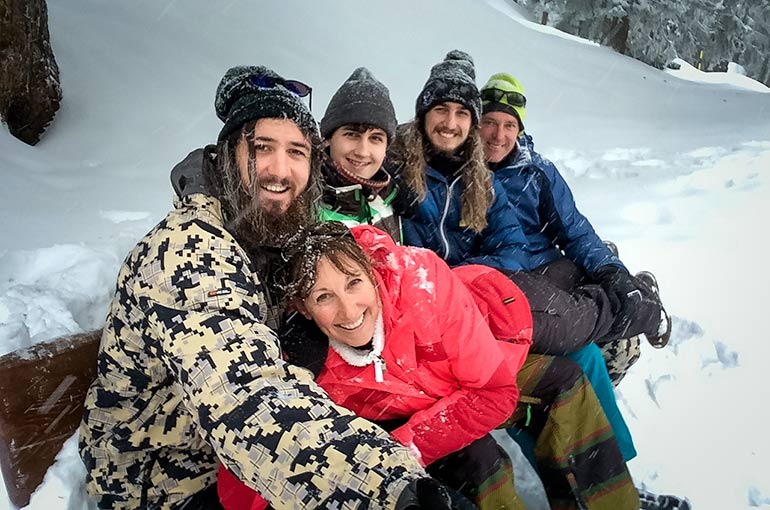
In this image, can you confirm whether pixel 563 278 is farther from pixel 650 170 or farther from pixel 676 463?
pixel 650 170

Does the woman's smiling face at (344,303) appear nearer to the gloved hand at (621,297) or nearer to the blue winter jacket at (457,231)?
the blue winter jacket at (457,231)

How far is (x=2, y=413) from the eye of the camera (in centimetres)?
214

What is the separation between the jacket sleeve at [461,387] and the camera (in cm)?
235

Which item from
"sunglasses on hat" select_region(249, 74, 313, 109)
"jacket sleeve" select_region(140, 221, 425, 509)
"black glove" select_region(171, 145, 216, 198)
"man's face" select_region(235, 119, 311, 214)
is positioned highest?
"sunglasses on hat" select_region(249, 74, 313, 109)

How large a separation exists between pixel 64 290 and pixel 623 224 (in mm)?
5537

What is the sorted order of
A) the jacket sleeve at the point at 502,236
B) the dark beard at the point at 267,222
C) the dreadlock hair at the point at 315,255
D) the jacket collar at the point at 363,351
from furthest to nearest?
1. the jacket sleeve at the point at 502,236
2. the jacket collar at the point at 363,351
3. the dreadlock hair at the point at 315,255
4. the dark beard at the point at 267,222

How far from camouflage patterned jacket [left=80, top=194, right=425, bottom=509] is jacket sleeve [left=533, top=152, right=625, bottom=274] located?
7.60ft

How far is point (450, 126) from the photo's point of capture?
11.6 feet

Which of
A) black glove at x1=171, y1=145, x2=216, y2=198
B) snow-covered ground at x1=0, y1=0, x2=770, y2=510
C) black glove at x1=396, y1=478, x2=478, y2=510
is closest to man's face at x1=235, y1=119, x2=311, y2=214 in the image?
black glove at x1=171, y1=145, x2=216, y2=198

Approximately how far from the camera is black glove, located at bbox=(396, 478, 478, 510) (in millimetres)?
1365

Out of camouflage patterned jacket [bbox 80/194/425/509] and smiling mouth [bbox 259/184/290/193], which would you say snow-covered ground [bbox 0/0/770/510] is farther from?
smiling mouth [bbox 259/184/290/193]

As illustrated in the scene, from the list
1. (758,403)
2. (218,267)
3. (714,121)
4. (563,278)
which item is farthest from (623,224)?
(714,121)

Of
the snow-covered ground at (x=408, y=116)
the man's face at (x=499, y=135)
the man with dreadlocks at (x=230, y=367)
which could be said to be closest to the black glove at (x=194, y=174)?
the man with dreadlocks at (x=230, y=367)

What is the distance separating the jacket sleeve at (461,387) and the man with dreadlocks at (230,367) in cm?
61
